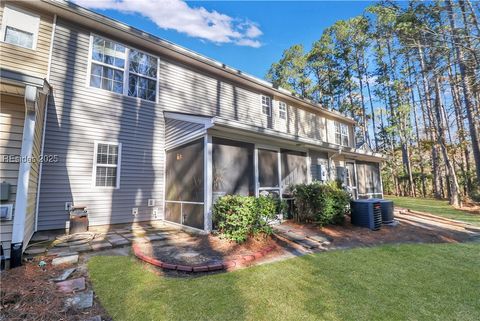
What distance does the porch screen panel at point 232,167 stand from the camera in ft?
20.6

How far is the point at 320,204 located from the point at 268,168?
1.90 meters

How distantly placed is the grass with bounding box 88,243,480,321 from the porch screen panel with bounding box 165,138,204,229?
231 centimetres

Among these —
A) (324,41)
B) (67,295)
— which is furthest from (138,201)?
(324,41)

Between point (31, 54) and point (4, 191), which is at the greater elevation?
point (31, 54)

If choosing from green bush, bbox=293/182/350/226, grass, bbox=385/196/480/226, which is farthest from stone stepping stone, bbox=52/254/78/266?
grass, bbox=385/196/480/226

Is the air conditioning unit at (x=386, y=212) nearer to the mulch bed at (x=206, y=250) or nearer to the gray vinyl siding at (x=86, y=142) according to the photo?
the mulch bed at (x=206, y=250)

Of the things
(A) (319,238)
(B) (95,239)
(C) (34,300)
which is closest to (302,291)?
(A) (319,238)

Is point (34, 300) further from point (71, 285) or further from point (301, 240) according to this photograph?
point (301, 240)

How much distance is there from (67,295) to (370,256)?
5.20 m

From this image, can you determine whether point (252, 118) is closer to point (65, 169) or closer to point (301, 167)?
point (301, 167)

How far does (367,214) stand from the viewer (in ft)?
24.2

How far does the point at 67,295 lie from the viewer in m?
2.95

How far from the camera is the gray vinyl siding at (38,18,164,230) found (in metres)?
6.19

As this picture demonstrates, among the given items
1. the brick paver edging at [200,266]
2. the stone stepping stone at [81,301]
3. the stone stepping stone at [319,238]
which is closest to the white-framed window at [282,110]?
the stone stepping stone at [319,238]
